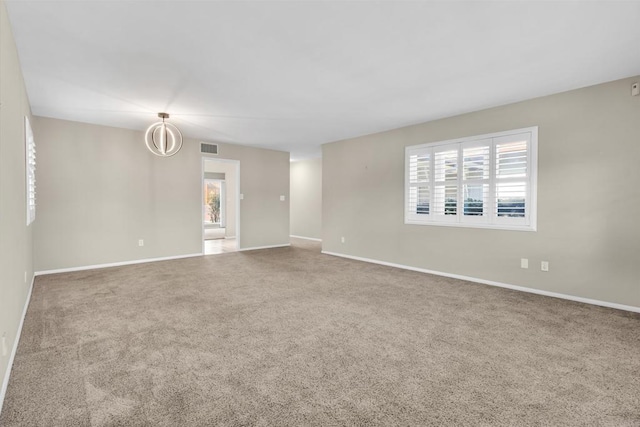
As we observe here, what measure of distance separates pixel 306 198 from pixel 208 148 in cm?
376

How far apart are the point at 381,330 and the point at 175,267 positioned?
4.17 meters

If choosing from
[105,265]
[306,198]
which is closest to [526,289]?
[306,198]

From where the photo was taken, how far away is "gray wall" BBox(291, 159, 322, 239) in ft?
31.0

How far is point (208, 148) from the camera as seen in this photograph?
6.80 m

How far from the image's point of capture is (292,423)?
1.64 metres

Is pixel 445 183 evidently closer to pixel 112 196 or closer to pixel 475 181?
pixel 475 181

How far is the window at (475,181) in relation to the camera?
161 inches

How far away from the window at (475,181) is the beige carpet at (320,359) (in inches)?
43.0

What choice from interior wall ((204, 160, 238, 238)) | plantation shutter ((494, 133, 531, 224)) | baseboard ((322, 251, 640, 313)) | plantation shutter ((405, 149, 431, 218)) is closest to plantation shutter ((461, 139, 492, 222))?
plantation shutter ((494, 133, 531, 224))

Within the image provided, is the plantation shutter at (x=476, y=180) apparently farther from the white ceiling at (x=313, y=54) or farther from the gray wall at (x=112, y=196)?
the gray wall at (x=112, y=196)

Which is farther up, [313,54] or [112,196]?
[313,54]

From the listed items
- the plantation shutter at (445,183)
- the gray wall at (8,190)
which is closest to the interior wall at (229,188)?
the plantation shutter at (445,183)

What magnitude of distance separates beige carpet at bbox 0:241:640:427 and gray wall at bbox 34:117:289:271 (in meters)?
1.45

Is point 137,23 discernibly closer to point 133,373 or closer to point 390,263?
point 133,373
